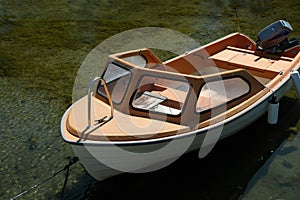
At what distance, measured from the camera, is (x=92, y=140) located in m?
6.12

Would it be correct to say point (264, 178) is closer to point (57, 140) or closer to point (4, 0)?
point (57, 140)

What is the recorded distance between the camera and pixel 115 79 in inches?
297

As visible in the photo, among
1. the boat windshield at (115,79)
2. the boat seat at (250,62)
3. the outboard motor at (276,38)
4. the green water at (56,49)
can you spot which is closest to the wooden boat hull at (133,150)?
the green water at (56,49)

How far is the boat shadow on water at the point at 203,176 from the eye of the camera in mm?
6801

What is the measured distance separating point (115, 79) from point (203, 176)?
2.42 meters

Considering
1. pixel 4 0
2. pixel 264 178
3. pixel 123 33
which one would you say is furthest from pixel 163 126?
pixel 4 0

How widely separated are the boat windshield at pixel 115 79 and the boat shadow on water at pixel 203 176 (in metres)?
1.53

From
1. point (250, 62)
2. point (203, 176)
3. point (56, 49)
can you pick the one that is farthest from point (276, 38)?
point (56, 49)

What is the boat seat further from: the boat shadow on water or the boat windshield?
the boat windshield

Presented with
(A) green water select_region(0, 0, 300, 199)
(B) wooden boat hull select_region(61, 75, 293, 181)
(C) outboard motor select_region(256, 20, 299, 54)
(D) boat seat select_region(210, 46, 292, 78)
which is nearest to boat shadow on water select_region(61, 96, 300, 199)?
(A) green water select_region(0, 0, 300, 199)

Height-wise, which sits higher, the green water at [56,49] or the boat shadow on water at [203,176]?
the boat shadow on water at [203,176]

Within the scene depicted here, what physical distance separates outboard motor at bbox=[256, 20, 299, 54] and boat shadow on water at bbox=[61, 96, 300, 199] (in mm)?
2479

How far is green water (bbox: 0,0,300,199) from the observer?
24.1 ft

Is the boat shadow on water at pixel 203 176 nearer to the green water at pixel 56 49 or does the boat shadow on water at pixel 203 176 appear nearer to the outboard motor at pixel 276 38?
the green water at pixel 56 49
